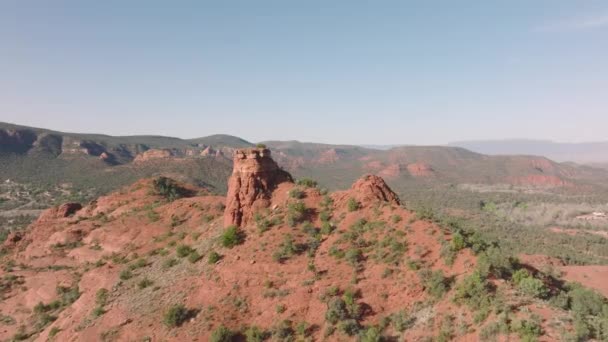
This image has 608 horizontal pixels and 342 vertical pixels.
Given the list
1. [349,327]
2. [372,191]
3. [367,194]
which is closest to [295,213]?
[367,194]

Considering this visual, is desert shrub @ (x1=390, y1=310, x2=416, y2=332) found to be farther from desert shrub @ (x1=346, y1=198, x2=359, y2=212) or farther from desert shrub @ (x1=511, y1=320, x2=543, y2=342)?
desert shrub @ (x1=346, y1=198, x2=359, y2=212)

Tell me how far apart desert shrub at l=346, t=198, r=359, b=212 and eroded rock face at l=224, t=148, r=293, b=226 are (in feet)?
24.6

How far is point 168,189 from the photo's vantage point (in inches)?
2467

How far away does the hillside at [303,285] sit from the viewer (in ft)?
66.8

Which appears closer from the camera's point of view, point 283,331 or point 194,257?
point 283,331

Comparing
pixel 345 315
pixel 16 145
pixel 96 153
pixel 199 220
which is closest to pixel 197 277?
pixel 345 315

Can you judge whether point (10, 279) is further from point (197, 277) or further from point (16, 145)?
point (16, 145)

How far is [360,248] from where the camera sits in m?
27.5

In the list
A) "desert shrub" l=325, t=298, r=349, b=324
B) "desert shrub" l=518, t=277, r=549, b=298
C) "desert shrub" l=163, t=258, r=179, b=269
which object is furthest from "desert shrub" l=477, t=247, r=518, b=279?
"desert shrub" l=163, t=258, r=179, b=269

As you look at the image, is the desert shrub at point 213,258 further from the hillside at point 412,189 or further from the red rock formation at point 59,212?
the hillside at point 412,189

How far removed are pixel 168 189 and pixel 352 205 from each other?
4142cm

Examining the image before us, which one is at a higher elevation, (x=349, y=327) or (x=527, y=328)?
(x=527, y=328)

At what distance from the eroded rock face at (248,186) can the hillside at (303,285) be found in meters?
0.10

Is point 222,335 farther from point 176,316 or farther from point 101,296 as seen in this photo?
point 101,296
